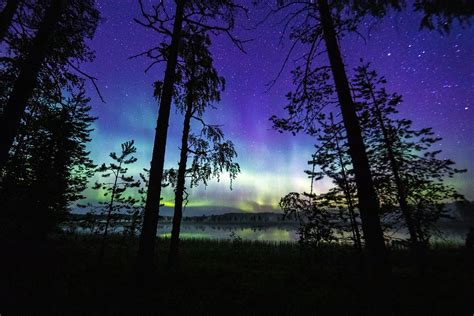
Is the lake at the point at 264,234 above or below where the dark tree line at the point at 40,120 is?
below

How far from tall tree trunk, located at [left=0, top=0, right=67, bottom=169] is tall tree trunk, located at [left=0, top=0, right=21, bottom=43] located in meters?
0.86

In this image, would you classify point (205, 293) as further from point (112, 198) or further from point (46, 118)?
point (112, 198)

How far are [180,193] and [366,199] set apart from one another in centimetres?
806

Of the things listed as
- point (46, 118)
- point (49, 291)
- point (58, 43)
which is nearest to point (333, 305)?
point (49, 291)

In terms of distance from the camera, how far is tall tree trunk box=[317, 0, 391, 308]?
4.32 meters

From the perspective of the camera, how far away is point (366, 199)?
180 inches

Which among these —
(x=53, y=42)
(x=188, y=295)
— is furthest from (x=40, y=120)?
(x=188, y=295)

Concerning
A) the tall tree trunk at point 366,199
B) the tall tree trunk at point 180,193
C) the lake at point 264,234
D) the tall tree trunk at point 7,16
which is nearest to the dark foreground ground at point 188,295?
the tall tree trunk at point 366,199

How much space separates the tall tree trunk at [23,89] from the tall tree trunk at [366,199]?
286 inches

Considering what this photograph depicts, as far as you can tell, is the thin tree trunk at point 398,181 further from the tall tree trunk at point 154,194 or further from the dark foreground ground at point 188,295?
the tall tree trunk at point 154,194

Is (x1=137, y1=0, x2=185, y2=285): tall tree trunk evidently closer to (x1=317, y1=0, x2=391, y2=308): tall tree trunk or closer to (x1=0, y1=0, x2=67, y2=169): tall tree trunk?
(x1=0, y1=0, x2=67, y2=169): tall tree trunk

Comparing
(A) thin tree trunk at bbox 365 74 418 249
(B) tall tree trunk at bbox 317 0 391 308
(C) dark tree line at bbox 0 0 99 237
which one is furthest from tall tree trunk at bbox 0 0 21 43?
(A) thin tree trunk at bbox 365 74 418 249

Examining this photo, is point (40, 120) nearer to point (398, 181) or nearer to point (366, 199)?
point (366, 199)

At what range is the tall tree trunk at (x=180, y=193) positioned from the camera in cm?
999
